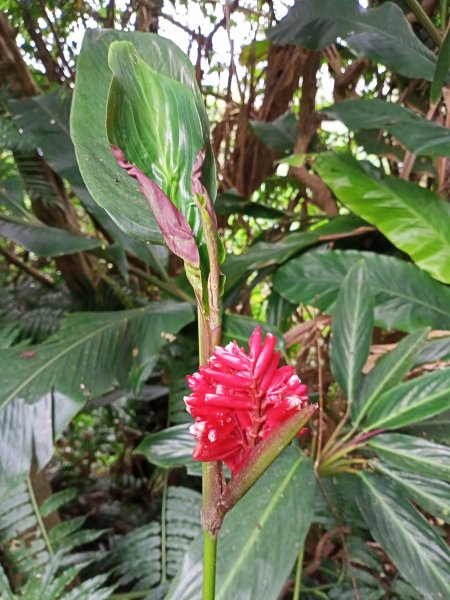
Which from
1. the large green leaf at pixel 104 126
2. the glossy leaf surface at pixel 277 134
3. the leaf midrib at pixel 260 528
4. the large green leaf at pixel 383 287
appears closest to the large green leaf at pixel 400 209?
the large green leaf at pixel 383 287

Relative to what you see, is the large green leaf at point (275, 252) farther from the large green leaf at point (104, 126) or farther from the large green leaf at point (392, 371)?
the large green leaf at point (104, 126)

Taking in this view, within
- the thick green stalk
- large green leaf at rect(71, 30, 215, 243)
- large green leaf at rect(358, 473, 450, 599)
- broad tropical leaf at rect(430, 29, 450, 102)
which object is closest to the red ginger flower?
the thick green stalk

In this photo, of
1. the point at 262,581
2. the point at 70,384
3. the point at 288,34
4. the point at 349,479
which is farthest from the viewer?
the point at 288,34

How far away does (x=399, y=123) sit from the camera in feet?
2.58

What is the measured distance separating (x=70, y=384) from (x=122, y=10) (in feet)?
2.40

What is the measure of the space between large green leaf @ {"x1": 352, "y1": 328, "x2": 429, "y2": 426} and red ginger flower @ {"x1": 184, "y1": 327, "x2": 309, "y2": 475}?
1.50 ft

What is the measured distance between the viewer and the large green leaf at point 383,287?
82cm

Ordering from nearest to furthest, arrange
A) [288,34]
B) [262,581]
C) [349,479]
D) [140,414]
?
[262,581] → [349,479] → [288,34] → [140,414]

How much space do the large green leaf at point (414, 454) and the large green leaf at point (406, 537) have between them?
0.05 m

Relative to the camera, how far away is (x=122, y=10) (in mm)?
973

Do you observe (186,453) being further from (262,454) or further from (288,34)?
(288,34)

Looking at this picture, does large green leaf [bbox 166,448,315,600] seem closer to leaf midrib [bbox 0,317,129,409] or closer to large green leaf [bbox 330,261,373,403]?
large green leaf [bbox 330,261,373,403]

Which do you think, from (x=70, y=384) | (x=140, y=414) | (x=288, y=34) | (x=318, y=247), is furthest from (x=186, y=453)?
(x=288, y=34)

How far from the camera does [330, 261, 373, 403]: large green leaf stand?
704 millimetres
